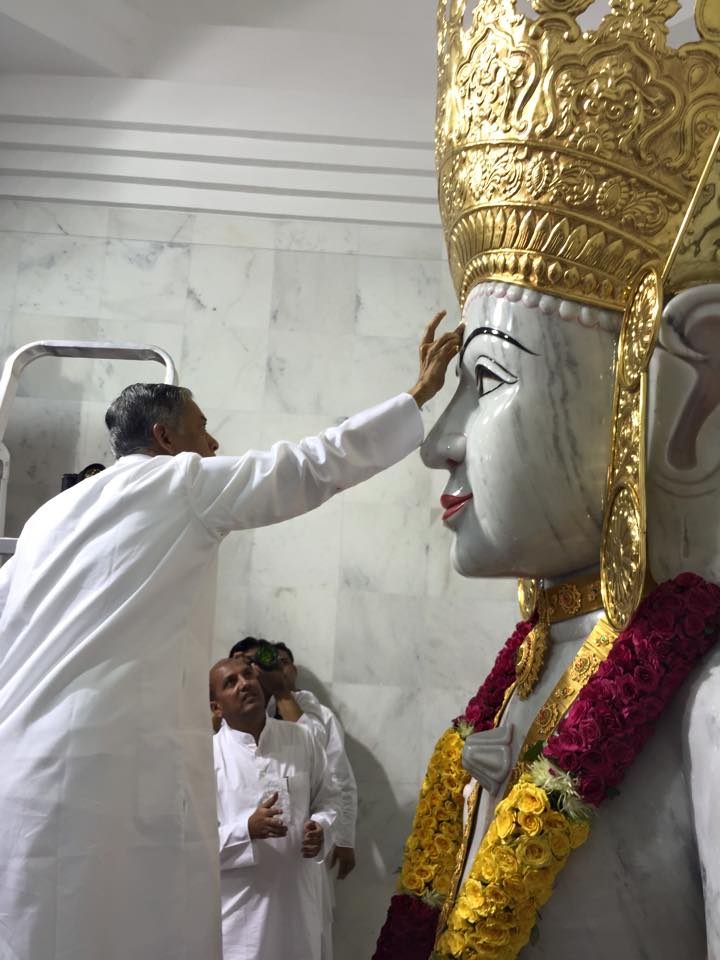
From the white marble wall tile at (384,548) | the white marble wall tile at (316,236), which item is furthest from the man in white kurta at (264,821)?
the white marble wall tile at (316,236)

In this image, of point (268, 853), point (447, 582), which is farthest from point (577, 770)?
point (447, 582)

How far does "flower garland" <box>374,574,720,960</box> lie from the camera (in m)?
1.71

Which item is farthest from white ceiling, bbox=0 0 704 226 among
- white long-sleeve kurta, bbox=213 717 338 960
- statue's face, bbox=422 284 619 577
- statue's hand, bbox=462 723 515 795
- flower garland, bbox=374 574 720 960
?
flower garland, bbox=374 574 720 960

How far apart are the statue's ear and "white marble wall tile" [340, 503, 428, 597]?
3.27 meters

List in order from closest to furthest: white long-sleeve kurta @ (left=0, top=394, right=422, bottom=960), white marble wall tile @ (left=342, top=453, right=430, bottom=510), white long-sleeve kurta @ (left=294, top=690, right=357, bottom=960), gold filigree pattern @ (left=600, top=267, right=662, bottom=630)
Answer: gold filigree pattern @ (left=600, top=267, right=662, bottom=630)
white long-sleeve kurta @ (left=0, top=394, right=422, bottom=960)
white long-sleeve kurta @ (left=294, top=690, right=357, bottom=960)
white marble wall tile @ (left=342, top=453, right=430, bottom=510)

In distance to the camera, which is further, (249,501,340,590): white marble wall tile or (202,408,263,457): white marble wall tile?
(202,408,263,457): white marble wall tile

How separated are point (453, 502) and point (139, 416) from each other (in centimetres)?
123

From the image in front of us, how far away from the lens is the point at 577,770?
173 cm

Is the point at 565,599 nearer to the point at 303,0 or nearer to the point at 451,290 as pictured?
the point at 451,290

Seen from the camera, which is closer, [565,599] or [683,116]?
[683,116]

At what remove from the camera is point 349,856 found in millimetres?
4578

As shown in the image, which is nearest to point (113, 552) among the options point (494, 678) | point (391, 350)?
point (494, 678)

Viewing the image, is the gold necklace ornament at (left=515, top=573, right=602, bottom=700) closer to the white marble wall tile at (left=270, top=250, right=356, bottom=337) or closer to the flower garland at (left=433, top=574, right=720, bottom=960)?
the flower garland at (left=433, top=574, right=720, bottom=960)

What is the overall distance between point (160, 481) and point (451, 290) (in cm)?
308
